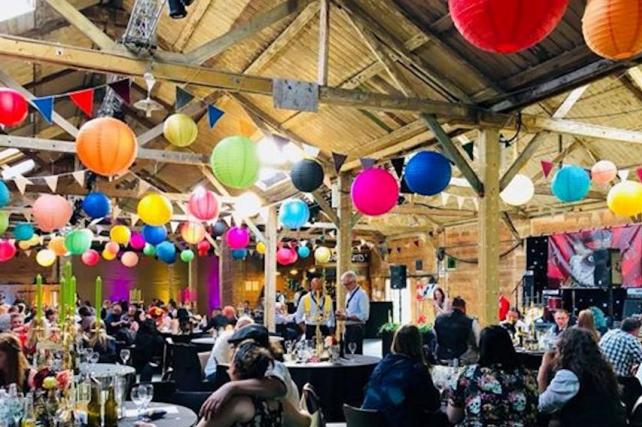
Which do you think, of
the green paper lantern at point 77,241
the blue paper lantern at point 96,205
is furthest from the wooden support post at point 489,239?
the green paper lantern at point 77,241

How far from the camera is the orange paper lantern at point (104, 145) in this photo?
510 centimetres

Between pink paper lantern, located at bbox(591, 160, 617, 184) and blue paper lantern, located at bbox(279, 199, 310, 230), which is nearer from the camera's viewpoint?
pink paper lantern, located at bbox(591, 160, 617, 184)

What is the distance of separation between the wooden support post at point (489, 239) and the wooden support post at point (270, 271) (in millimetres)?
5715

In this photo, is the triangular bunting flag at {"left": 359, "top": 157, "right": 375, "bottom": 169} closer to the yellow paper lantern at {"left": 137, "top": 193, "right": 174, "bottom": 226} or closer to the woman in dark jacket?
the yellow paper lantern at {"left": 137, "top": 193, "right": 174, "bottom": 226}

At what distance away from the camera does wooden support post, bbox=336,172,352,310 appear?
9.61 meters

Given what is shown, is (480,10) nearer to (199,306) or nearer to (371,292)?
(371,292)

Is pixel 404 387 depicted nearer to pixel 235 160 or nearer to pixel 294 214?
pixel 235 160

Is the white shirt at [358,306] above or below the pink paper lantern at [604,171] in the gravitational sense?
below

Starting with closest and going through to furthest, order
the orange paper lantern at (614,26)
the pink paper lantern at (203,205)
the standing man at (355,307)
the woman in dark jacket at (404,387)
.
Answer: the orange paper lantern at (614,26)
the woman in dark jacket at (404,387)
the standing man at (355,307)
the pink paper lantern at (203,205)

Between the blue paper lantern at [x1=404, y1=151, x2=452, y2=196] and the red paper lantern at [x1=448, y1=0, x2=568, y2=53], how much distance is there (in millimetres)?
2737

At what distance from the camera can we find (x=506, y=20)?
9.45ft

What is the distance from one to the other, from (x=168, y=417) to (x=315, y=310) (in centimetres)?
389

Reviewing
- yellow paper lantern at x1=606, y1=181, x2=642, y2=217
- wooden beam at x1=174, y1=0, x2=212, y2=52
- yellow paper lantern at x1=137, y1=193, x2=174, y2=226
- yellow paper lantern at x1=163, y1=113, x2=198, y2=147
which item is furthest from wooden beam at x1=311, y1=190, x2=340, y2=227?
yellow paper lantern at x1=606, y1=181, x2=642, y2=217

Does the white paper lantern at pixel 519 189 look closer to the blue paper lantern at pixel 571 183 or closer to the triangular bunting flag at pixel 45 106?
the blue paper lantern at pixel 571 183
